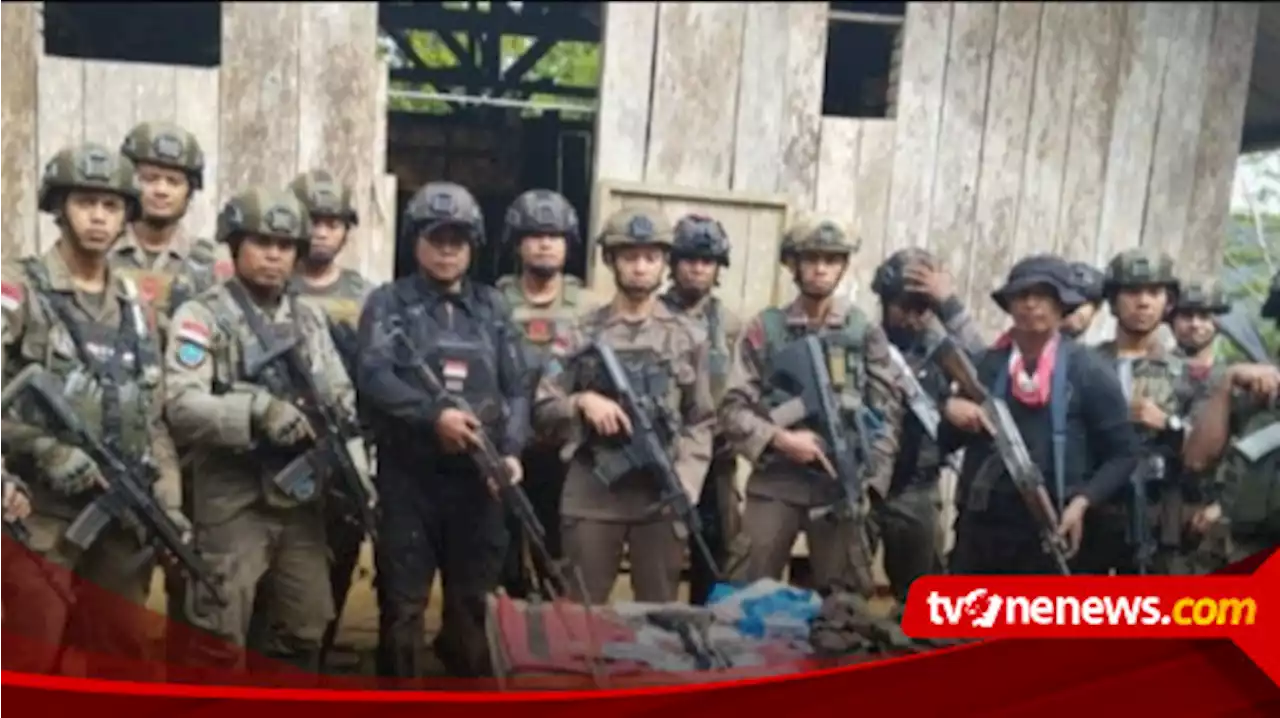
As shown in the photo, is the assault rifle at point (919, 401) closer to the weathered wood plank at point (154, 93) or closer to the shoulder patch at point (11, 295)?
the weathered wood plank at point (154, 93)

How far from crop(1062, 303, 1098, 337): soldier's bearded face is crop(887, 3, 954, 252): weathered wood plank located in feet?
0.71

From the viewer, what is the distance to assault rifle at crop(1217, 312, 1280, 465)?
58.6 inches

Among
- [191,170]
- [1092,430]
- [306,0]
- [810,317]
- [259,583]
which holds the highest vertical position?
[306,0]

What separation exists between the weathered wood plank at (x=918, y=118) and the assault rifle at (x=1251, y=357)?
41 cm

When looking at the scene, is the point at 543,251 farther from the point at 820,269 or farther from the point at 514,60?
the point at 820,269

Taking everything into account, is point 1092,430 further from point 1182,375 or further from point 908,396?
point 908,396

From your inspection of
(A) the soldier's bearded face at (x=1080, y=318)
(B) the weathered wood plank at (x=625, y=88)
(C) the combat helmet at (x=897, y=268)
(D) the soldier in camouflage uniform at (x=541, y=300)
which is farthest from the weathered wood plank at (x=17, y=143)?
(A) the soldier's bearded face at (x=1080, y=318)

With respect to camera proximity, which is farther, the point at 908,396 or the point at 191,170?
the point at 908,396

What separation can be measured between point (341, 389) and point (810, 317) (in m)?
0.58

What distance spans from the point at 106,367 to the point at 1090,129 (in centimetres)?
120

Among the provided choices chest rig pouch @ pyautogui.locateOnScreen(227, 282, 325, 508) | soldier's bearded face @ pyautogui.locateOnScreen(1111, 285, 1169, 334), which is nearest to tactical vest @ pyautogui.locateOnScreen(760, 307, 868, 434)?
soldier's bearded face @ pyautogui.locateOnScreen(1111, 285, 1169, 334)

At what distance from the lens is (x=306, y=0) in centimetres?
135

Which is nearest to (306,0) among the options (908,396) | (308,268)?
(308,268)

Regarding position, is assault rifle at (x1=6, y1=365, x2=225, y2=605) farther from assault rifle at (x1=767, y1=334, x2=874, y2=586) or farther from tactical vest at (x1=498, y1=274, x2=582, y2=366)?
assault rifle at (x1=767, y1=334, x2=874, y2=586)
